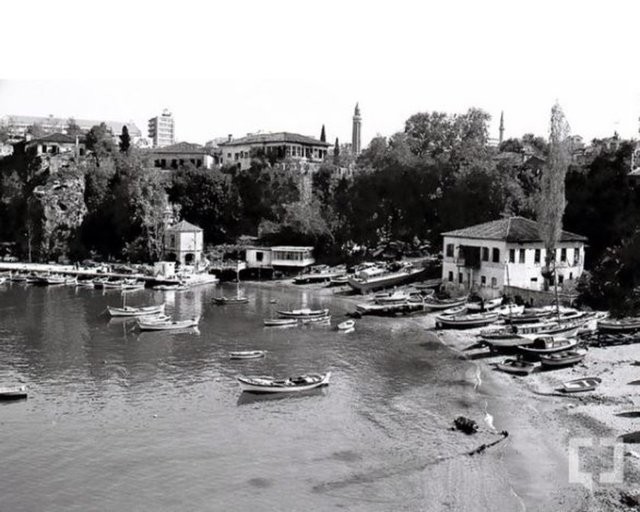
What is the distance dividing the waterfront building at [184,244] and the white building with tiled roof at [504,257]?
41732mm

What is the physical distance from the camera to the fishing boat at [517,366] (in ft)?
161

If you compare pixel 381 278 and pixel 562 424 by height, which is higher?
pixel 381 278

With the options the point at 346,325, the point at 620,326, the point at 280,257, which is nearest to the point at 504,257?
the point at 620,326

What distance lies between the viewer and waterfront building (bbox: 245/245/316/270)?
103812 millimetres

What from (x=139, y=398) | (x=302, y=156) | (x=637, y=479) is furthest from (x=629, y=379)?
(x=302, y=156)

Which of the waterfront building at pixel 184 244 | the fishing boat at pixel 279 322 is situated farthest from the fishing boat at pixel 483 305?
the waterfront building at pixel 184 244

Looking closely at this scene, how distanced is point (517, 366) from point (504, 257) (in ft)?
85.9

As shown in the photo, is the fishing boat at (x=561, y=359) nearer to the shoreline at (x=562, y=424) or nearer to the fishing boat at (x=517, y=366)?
the shoreline at (x=562, y=424)

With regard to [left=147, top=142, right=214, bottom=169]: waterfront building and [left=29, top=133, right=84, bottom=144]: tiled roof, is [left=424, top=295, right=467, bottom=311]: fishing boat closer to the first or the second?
[left=147, top=142, right=214, bottom=169]: waterfront building

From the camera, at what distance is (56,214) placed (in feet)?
383

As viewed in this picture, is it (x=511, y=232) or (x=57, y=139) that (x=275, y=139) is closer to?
(x=57, y=139)

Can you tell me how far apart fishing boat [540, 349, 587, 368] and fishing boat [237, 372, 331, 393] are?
14.8 m

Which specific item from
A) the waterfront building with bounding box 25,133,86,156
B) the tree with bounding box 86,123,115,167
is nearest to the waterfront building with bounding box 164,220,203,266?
the tree with bounding box 86,123,115,167

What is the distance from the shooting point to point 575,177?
90500mm
